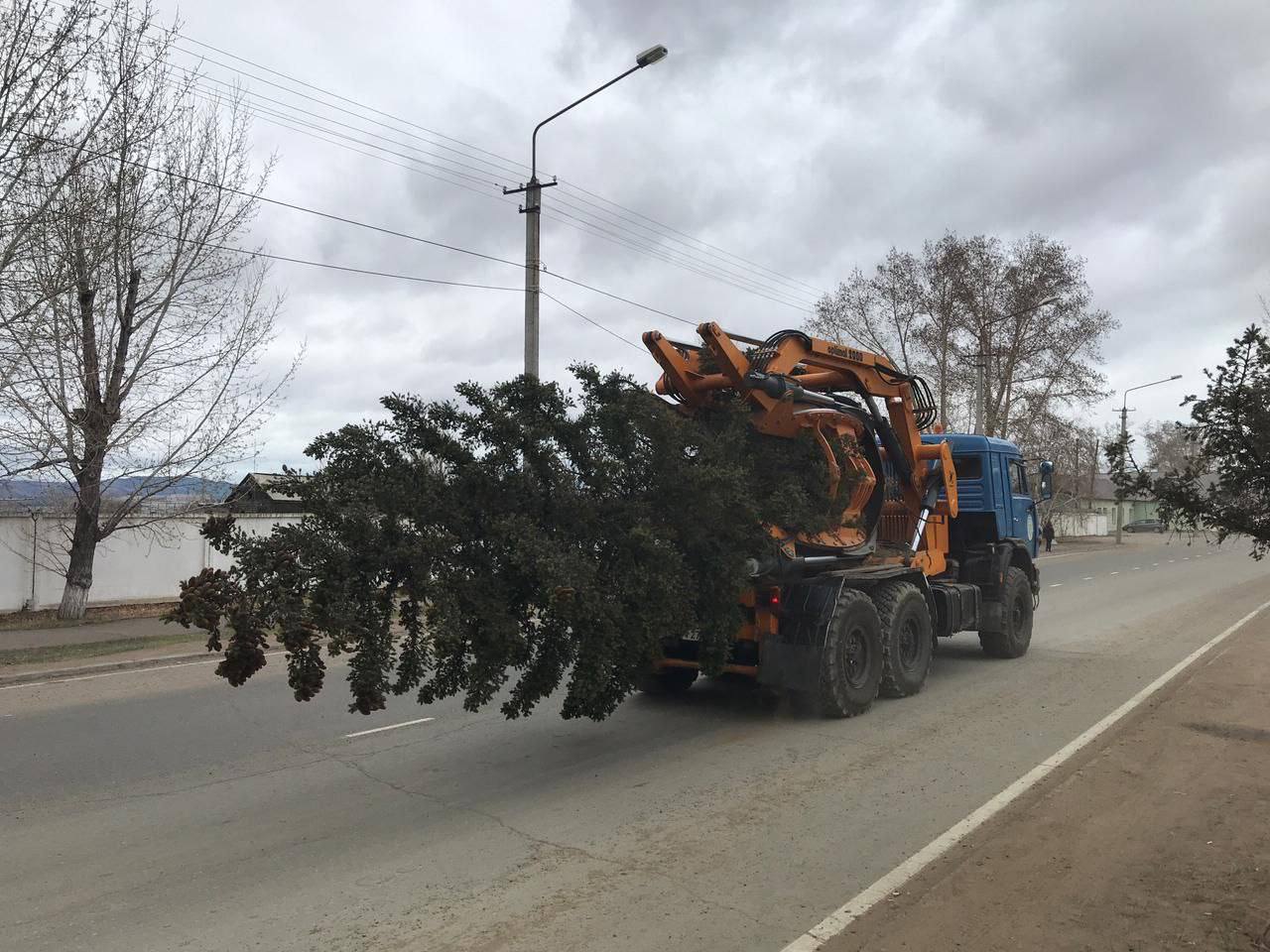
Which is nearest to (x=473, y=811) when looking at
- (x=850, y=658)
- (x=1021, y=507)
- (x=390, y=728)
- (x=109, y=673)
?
(x=390, y=728)

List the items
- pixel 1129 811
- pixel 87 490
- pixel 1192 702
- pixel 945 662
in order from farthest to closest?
1. pixel 87 490
2. pixel 945 662
3. pixel 1192 702
4. pixel 1129 811

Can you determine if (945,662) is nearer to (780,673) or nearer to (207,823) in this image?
(780,673)

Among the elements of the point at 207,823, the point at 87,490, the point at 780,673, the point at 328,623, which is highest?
the point at 87,490

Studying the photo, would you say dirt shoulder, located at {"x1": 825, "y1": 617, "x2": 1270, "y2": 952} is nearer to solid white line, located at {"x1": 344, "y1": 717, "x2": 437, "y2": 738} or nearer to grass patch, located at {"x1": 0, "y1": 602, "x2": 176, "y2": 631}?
solid white line, located at {"x1": 344, "y1": 717, "x2": 437, "y2": 738}

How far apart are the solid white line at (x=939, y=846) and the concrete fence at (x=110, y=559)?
13212 mm

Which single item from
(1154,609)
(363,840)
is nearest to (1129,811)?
(363,840)

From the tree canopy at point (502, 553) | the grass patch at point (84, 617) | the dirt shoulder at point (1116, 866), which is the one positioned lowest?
the dirt shoulder at point (1116, 866)

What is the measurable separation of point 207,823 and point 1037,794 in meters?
5.19

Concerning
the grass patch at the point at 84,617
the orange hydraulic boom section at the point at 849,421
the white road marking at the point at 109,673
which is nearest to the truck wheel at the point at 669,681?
the orange hydraulic boom section at the point at 849,421

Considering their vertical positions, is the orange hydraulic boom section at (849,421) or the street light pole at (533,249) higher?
the street light pole at (533,249)

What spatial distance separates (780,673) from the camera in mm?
8227

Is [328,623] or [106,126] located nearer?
[328,623]

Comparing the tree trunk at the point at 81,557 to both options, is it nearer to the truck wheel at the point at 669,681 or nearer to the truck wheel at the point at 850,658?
the truck wheel at the point at 669,681

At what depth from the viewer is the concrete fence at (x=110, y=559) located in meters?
17.5
